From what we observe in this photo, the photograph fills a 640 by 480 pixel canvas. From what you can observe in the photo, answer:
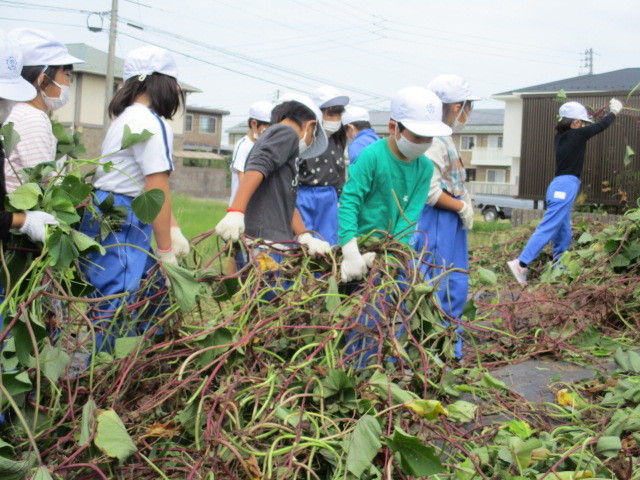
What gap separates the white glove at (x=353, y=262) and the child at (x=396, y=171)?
0.34 metres

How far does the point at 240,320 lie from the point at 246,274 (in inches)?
14.0

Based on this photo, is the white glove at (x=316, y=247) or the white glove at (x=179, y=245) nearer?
the white glove at (x=316, y=247)

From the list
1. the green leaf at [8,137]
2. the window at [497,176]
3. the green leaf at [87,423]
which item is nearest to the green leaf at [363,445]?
the green leaf at [87,423]

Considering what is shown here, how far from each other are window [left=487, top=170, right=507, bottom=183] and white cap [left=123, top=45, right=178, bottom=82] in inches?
2233

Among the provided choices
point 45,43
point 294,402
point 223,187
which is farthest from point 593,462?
point 223,187

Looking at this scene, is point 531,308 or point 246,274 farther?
point 531,308

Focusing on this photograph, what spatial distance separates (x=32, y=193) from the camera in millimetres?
2389

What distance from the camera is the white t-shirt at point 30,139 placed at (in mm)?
2973

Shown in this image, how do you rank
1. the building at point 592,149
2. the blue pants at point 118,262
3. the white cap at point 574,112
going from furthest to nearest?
the building at point 592,149 < the white cap at point 574,112 < the blue pants at point 118,262

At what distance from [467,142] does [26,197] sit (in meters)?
58.7

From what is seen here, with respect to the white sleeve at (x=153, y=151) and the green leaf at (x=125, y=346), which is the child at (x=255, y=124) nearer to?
the white sleeve at (x=153, y=151)

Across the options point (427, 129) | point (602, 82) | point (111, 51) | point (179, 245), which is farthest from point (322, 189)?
point (111, 51)

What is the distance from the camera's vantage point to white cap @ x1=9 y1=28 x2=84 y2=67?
3199 millimetres

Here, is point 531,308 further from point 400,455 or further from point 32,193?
point 32,193
